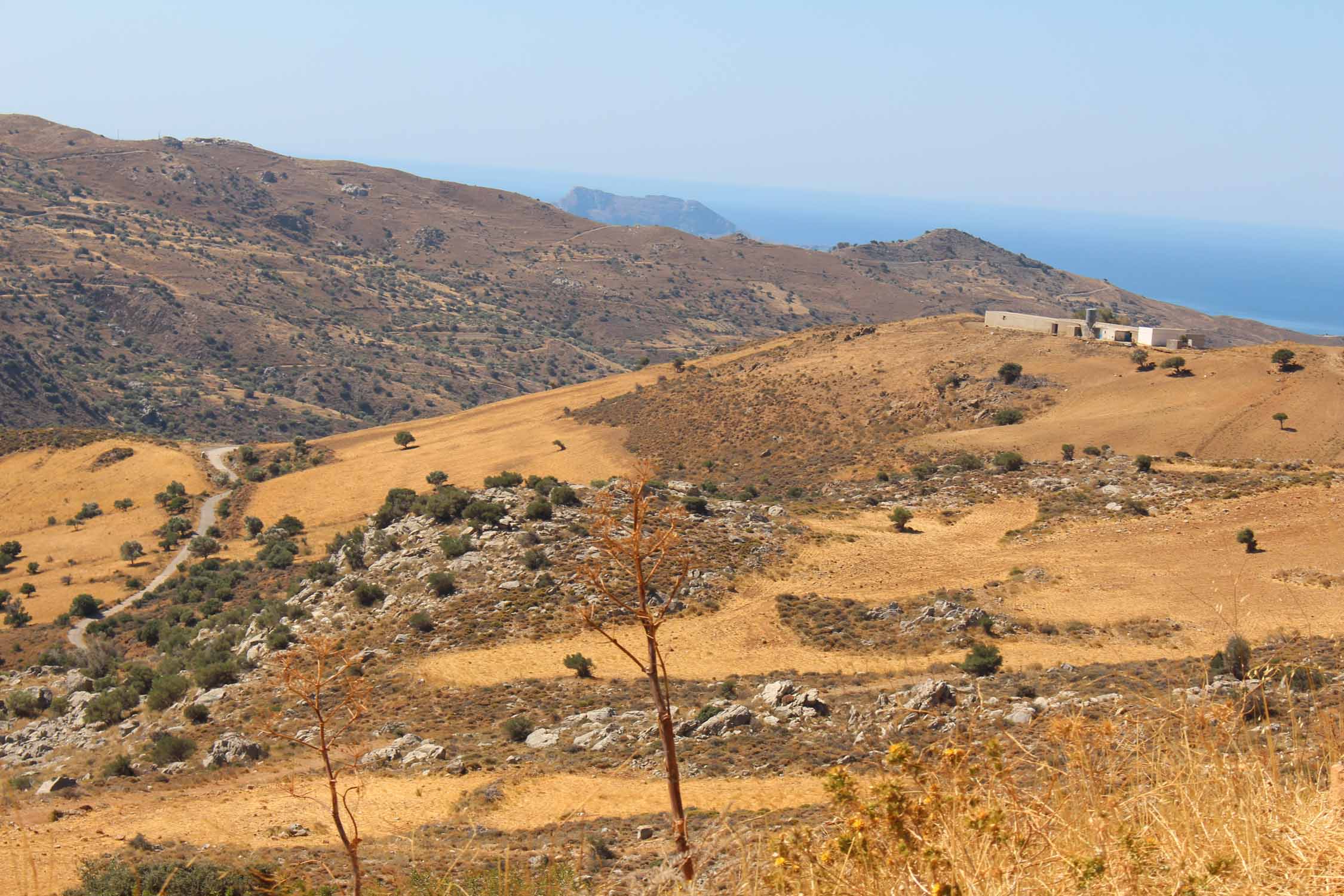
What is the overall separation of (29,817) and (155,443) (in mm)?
50762

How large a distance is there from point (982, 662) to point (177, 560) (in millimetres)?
35575

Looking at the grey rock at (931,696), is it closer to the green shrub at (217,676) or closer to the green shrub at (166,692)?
the green shrub at (217,676)

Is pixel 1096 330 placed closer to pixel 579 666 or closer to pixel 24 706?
pixel 579 666

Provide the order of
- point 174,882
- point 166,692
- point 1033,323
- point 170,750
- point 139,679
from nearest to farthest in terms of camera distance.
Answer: point 174,882
point 170,750
point 166,692
point 139,679
point 1033,323

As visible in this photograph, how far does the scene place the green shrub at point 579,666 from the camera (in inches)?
839

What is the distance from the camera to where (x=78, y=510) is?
163ft

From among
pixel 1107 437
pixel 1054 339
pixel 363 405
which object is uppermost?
pixel 1054 339

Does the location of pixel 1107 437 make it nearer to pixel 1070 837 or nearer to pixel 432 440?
pixel 432 440

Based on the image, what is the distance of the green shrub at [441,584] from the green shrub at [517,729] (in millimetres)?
8125

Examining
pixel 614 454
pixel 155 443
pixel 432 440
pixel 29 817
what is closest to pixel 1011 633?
pixel 29 817

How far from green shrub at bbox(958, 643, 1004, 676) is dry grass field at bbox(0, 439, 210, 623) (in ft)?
108

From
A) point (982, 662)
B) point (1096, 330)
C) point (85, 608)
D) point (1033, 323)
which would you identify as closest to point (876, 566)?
point (982, 662)

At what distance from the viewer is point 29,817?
1399 cm

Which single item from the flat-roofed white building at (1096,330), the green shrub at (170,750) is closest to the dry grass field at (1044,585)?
the green shrub at (170,750)
